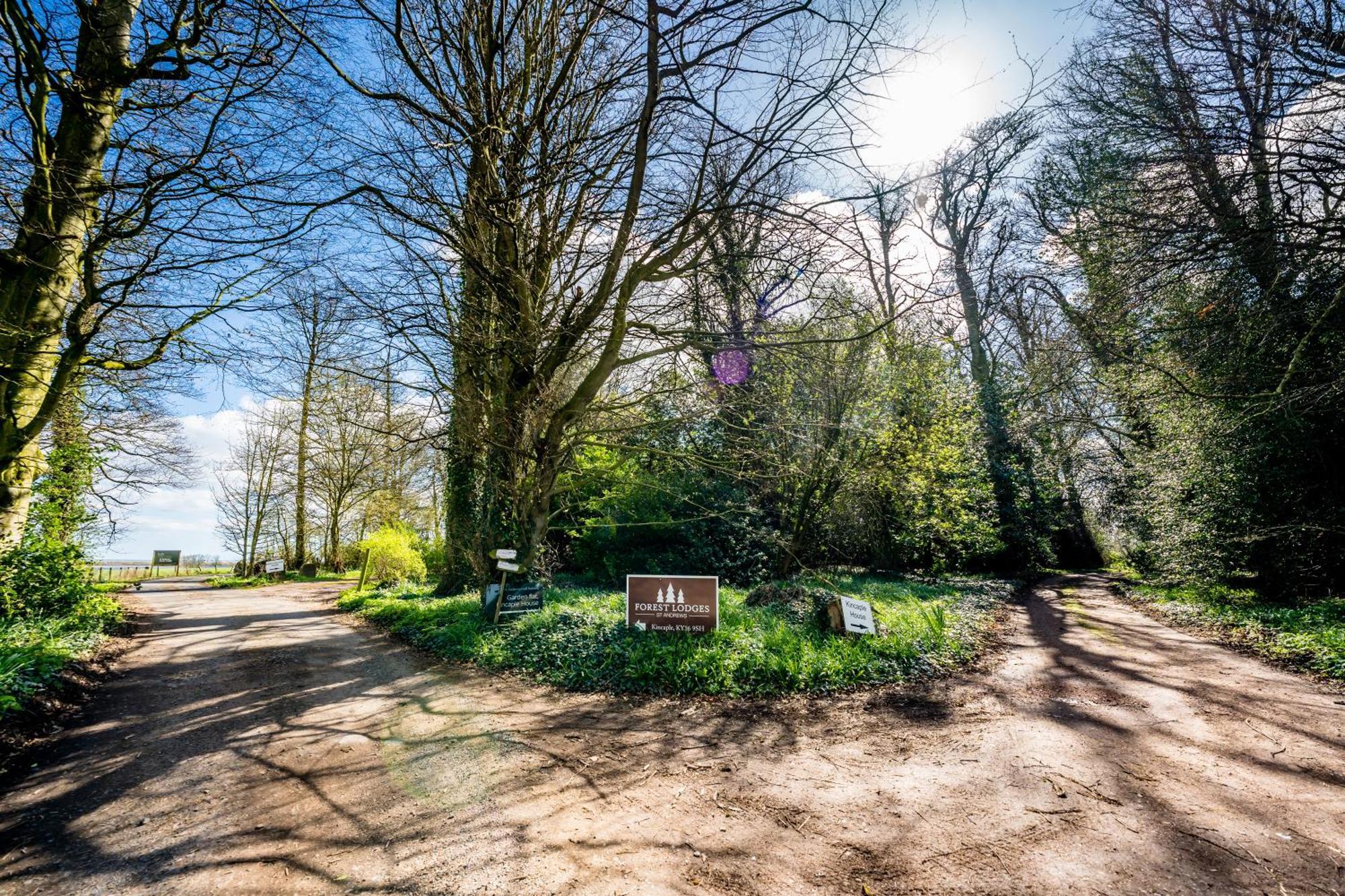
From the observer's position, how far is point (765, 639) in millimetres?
6566

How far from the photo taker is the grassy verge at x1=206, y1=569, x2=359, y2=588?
63.5 ft

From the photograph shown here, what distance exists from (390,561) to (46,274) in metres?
11.2

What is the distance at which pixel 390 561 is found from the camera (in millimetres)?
15977

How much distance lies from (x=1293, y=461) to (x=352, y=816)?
13.6 metres

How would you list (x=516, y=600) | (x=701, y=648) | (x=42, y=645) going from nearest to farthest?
(x=42, y=645)
(x=701, y=648)
(x=516, y=600)

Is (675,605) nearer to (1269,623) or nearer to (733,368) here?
(733,368)

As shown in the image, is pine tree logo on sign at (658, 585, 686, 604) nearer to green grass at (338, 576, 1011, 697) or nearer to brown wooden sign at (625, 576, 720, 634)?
brown wooden sign at (625, 576, 720, 634)

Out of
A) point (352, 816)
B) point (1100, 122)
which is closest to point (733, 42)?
point (352, 816)

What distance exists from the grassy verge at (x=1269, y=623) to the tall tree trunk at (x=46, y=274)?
48.0 feet

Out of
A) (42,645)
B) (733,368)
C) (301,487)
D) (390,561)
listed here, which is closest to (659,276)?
(733,368)

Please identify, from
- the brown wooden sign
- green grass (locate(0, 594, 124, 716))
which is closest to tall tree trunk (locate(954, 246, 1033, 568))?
the brown wooden sign

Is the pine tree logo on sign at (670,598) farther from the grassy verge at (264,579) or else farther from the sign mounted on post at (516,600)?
the grassy verge at (264,579)

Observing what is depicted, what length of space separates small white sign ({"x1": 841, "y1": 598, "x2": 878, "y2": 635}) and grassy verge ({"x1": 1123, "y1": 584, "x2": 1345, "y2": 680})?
485 cm

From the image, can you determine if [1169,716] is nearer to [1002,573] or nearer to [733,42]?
[733,42]
